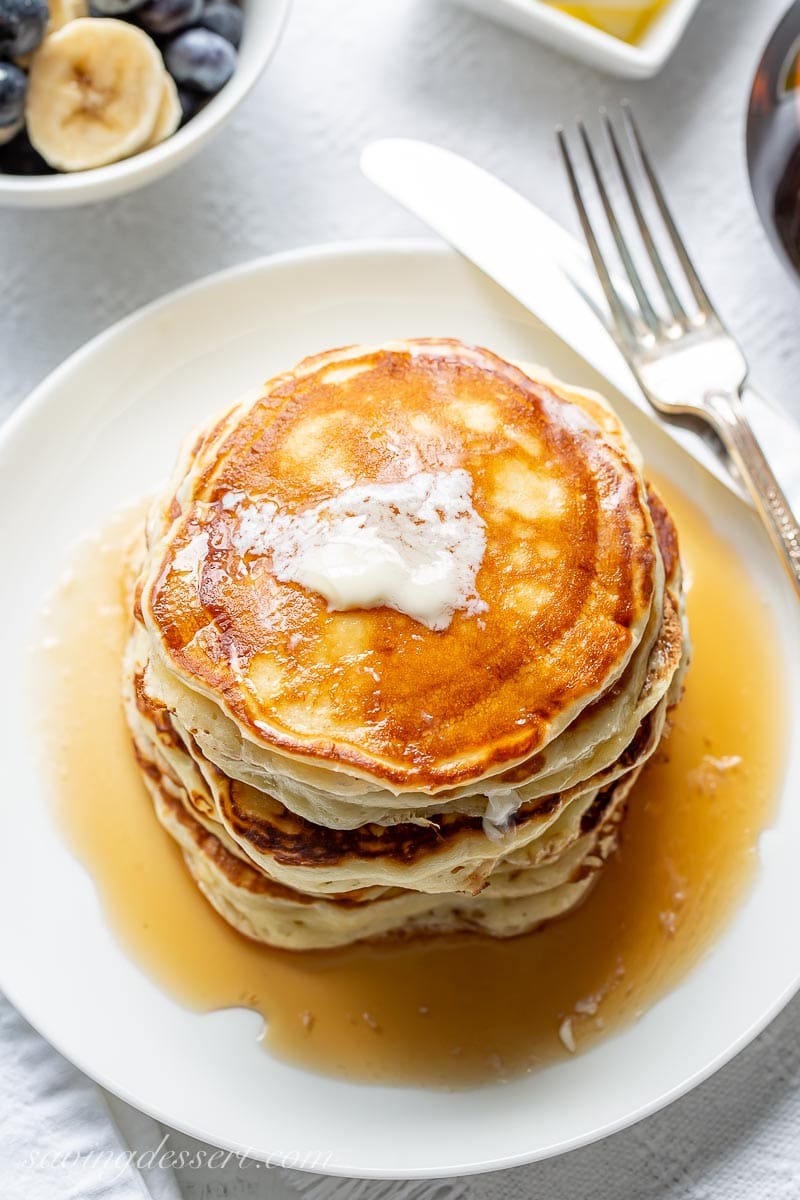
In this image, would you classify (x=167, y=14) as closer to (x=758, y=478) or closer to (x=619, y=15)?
(x=619, y=15)

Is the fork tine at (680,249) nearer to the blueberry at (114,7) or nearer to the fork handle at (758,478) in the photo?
the fork handle at (758,478)

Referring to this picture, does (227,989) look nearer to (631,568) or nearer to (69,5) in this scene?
(631,568)

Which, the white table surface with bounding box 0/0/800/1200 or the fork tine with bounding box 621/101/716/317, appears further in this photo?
the white table surface with bounding box 0/0/800/1200

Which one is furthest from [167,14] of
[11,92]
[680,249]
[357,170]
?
[680,249]

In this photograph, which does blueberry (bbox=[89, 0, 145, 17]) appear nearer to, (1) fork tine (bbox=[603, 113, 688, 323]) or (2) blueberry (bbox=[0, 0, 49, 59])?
(2) blueberry (bbox=[0, 0, 49, 59])

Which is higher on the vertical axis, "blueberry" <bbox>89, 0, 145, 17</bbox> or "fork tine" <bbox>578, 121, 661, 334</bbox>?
"fork tine" <bbox>578, 121, 661, 334</bbox>

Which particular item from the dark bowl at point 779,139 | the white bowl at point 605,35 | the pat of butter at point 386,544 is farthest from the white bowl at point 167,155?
the dark bowl at point 779,139

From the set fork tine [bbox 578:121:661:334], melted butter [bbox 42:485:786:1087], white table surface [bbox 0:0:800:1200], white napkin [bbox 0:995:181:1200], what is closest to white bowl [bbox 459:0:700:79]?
white table surface [bbox 0:0:800:1200]
